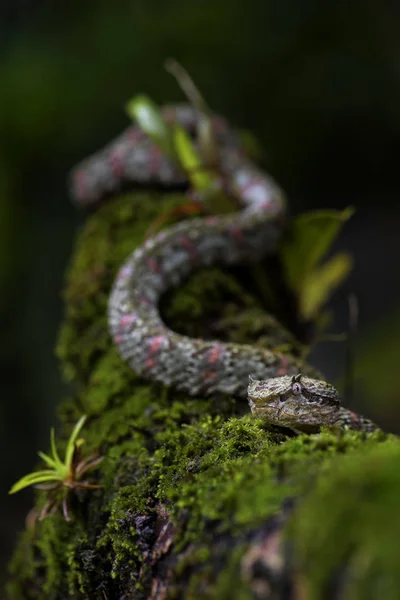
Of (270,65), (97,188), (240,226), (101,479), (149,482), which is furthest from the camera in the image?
(270,65)

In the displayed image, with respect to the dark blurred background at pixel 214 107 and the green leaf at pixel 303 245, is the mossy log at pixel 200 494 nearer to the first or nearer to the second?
the green leaf at pixel 303 245

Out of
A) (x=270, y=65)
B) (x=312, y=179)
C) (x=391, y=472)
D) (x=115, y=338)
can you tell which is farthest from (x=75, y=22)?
(x=391, y=472)

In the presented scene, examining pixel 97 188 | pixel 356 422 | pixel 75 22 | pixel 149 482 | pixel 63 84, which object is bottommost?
pixel 356 422

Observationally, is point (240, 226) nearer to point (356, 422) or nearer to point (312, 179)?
point (356, 422)

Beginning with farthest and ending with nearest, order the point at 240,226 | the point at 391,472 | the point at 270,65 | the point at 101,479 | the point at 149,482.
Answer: the point at 270,65, the point at 240,226, the point at 101,479, the point at 149,482, the point at 391,472

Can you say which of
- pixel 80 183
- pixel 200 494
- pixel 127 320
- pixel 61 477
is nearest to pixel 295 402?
pixel 200 494
